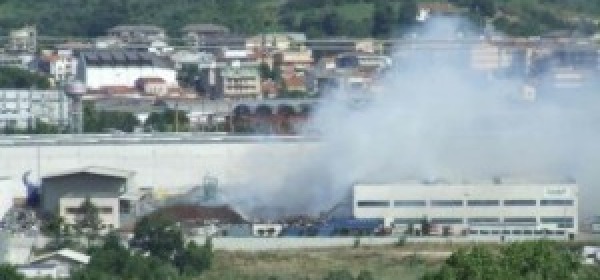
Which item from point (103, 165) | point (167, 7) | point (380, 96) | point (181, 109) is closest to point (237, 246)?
point (103, 165)

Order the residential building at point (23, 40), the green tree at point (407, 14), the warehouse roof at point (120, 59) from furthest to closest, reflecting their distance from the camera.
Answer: the green tree at point (407, 14)
the residential building at point (23, 40)
the warehouse roof at point (120, 59)

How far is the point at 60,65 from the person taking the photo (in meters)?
38.1

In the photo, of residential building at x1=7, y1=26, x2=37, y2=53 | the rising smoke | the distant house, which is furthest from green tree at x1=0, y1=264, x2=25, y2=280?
residential building at x1=7, y1=26, x2=37, y2=53

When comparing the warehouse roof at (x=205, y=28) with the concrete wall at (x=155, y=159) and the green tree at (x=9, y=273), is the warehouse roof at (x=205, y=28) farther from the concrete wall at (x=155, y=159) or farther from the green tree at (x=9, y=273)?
the green tree at (x=9, y=273)

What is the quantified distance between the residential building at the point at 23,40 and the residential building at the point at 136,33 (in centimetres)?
148

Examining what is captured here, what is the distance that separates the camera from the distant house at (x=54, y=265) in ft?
55.5

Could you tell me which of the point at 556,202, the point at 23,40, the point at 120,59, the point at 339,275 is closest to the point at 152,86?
the point at 120,59

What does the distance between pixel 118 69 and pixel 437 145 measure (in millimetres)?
16064

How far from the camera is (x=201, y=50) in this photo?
41406 mm

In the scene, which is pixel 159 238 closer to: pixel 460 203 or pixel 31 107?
pixel 460 203

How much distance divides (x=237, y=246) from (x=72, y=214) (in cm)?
257

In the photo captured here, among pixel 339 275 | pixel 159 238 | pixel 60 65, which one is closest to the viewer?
pixel 339 275

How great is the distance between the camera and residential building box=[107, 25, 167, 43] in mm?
42062

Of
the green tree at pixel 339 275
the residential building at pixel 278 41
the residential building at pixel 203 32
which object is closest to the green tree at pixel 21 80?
the residential building at pixel 278 41
